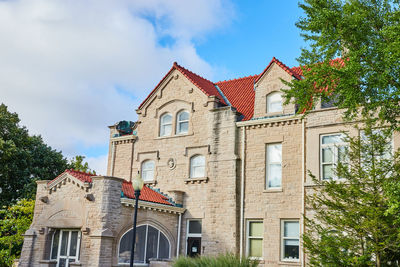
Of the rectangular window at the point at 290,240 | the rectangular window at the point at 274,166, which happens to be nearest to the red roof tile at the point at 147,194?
the rectangular window at the point at 274,166

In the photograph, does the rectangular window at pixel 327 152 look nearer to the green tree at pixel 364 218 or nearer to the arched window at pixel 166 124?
the green tree at pixel 364 218

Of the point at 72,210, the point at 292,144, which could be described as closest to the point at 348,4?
the point at 292,144

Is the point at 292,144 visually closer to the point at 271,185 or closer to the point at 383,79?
the point at 271,185

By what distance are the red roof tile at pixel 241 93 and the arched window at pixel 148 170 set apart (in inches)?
243

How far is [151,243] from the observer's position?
23.3m

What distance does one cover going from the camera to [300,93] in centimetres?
1780

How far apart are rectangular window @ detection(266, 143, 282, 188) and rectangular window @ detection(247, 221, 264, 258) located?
2.11m

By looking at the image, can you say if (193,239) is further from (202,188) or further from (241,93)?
(241,93)

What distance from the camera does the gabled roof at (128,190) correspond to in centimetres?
2247

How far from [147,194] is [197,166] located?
3.38 metres

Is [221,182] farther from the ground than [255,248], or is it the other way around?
[221,182]

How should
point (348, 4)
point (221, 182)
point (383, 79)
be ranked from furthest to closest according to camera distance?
point (221, 182) < point (348, 4) < point (383, 79)

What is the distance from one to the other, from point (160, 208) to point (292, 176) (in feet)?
23.0

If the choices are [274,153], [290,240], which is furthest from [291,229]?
[274,153]
